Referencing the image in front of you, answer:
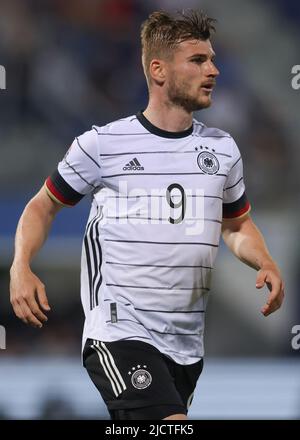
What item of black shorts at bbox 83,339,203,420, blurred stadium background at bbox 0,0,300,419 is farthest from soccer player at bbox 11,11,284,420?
blurred stadium background at bbox 0,0,300,419

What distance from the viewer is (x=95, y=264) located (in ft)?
14.1

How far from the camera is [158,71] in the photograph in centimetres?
456

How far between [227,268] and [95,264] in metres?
5.68

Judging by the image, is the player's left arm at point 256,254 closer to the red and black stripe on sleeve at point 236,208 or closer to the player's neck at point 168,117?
the red and black stripe on sleeve at point 236,208

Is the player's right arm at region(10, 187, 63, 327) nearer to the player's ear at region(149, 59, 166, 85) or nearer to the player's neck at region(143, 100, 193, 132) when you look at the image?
the player's neck at region(143, 100, 193, 132)

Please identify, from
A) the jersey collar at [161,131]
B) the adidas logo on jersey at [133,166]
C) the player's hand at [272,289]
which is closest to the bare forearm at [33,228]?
the adidas logo on jersey at [133,166]

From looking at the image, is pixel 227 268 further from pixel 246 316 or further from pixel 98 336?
pixel 98 336

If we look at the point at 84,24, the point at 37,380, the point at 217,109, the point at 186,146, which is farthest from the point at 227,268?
the point at 186,146

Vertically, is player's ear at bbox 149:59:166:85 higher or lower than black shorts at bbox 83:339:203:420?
higher

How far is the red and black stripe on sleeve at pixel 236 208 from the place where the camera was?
15.3ft

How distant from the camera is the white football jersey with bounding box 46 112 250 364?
421cm

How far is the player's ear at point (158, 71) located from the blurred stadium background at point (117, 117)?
462cm

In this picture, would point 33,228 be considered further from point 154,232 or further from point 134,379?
point 134,379

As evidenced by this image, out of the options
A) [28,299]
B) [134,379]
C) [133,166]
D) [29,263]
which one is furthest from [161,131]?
[134,379]
